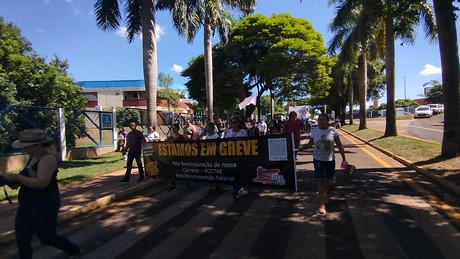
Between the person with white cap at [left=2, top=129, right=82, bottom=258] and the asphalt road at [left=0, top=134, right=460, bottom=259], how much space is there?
3.80 ft

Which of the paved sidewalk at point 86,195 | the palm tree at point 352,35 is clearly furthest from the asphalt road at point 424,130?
the paved sidewalk at point 86,195

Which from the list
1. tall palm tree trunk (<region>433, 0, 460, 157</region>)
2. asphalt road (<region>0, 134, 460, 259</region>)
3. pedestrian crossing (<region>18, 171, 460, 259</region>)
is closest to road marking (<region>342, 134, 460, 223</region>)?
asphalt road (<region>0, 134, 460, 259</region>)

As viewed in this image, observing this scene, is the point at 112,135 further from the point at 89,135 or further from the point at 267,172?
the point at 267,172

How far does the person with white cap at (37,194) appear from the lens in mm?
3848

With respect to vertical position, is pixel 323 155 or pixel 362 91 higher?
pixel 362 91

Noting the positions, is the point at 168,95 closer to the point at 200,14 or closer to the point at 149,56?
the point at 200,14

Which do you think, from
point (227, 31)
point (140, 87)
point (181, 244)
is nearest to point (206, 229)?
point (181, 244)

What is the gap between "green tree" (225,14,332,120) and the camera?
1190 inches

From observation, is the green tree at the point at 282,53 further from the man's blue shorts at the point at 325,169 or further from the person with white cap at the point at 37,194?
the person with white cap at the point at 37,194

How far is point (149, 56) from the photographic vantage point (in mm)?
14930

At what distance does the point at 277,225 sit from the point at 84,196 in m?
4.82

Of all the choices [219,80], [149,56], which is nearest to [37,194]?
[149,56]

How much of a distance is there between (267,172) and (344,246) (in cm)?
262

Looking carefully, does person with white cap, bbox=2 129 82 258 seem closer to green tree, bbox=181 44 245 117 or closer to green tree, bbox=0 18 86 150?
green tree, bbox=0 18 86 150
